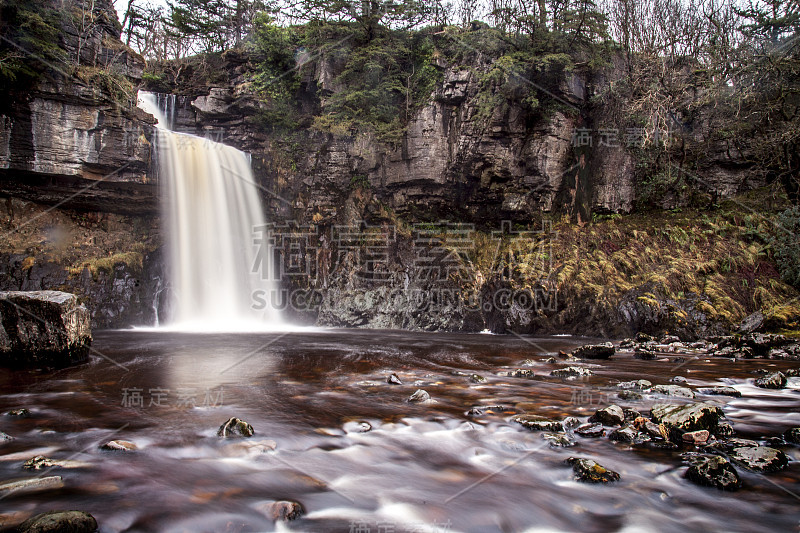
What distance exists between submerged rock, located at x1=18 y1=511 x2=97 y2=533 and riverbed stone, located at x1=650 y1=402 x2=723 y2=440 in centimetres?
467

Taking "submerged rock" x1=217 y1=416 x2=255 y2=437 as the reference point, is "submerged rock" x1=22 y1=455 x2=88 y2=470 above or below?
above

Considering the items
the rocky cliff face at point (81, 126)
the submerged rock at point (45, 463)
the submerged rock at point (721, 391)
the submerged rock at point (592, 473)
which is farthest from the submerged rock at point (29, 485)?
the rocky cliff face at point (81, 126)

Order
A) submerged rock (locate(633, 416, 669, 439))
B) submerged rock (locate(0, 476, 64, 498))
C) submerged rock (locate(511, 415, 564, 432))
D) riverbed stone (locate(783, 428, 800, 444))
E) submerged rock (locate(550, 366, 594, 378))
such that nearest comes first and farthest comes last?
submerged rock (locate(0, 476, 64, 498))
riverbed stone (locate(783, 428, 800, 444))
submerged rock (locate(633, 416, 669, 439))
submerged rock (locate(511, 415, 564, 432))
submerged rock (locate(550, 366, 594, 378))

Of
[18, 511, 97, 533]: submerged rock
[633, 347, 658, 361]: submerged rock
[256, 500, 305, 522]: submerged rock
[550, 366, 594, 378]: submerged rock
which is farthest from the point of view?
[633, 347, 658, 361]: submerged rock

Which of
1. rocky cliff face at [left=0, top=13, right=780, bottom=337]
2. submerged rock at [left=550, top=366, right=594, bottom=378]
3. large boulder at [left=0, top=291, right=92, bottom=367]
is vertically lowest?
submerged rock at [left=550, top=366, right=594, bottom=378]

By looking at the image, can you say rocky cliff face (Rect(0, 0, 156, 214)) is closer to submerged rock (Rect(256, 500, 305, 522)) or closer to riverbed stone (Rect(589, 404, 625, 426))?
submerged rock (Rect(256, 500, 305, 522))

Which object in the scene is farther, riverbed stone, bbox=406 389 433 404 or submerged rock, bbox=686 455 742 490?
riverbed stone, bbox=406 389 433 404

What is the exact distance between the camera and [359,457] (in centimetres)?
372

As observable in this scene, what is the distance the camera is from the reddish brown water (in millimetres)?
2709

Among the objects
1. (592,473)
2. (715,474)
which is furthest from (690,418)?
(592,473)

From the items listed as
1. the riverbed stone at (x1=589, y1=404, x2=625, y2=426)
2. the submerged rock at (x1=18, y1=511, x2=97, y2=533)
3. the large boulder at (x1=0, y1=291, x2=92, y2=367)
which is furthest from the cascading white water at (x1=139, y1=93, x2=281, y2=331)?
the riverbed stone at (x1=589, y1=404, x2=625, y2=426)

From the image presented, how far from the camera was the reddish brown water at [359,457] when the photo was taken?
271cm

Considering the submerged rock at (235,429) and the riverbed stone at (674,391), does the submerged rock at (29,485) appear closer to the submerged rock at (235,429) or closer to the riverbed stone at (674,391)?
the submerged rock at (235,429)

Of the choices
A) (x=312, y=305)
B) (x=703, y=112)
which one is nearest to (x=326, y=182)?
(x=312, y=305)
